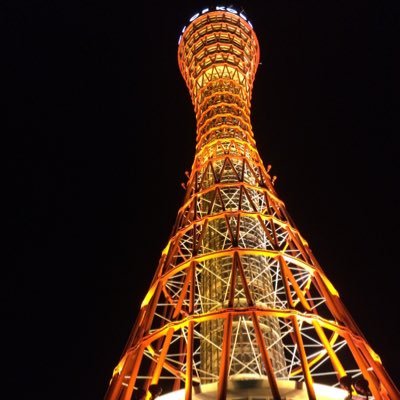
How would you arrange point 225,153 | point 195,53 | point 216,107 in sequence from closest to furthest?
1. point 225,153
2. point 216,107
3. point 195,53

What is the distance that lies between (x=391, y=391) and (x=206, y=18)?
2806cm

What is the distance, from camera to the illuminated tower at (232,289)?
13656mm

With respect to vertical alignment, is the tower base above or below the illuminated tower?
below

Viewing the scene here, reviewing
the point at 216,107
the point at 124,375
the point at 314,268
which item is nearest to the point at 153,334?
the point at 124,375

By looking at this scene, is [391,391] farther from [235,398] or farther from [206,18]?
[206,18]

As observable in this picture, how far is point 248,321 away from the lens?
18.3 metres

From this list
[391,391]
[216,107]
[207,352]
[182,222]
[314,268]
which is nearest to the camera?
[391,391]

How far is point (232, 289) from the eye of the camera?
14.4 metres

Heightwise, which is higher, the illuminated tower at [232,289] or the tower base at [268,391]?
the illuminated tower at [232,289]

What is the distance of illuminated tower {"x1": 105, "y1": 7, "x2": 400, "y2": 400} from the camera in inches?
538

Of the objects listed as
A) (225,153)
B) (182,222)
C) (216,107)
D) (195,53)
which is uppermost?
(195,53)

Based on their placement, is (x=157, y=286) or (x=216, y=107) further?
(x=216, y=107)

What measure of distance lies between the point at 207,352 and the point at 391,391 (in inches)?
280

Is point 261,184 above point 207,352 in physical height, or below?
above
